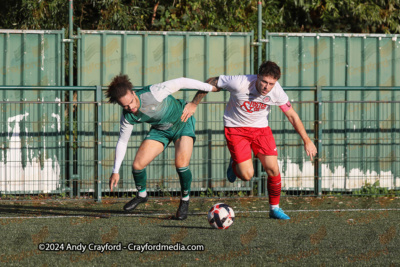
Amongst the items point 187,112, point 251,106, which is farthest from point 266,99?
point 187,112

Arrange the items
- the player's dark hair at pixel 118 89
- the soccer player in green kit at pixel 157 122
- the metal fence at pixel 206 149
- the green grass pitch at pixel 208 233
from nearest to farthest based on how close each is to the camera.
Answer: the green grass pitch at pixel 208 233, the player's dark hair at pixel 118 89, the soccer player in green kit at pixel 157 122, the metal fence at pixel 206 149

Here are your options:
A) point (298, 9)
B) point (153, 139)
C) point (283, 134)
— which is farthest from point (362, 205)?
point (298, 9)

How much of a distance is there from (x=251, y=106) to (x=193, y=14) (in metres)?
6.08

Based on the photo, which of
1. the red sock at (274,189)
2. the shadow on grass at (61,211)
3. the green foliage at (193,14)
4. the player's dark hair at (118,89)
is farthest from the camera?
the green foliage at (193,14)

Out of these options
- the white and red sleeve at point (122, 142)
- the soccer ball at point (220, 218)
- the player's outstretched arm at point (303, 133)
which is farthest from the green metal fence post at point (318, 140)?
the white and red sleeve at point (122, 142)

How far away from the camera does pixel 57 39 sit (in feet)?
35.0

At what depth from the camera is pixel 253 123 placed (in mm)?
8289

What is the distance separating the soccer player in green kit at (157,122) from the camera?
285 inches

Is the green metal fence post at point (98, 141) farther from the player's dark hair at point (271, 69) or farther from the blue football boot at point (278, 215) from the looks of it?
the player's dark hair at point (271, 69)

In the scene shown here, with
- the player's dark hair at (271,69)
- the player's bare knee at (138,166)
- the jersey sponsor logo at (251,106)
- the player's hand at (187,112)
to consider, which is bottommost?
the player's bare knee at (138,166)

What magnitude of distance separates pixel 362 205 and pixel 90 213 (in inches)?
153

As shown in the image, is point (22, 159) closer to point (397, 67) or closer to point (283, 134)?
point (283, 134)

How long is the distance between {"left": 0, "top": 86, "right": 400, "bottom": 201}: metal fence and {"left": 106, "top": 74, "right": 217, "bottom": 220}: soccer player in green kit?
2295mm

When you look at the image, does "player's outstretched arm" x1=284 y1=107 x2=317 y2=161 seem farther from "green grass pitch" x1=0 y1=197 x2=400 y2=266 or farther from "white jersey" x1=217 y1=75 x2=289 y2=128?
"green grass pitch" x1=0 y1=197 x2=400 y2=266
